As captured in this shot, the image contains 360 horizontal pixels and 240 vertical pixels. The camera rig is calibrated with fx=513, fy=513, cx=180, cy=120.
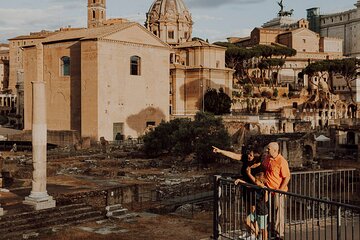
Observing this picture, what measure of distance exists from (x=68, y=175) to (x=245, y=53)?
4695 centimetres

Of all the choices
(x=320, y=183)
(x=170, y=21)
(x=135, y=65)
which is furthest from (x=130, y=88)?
(x=320, y=183)

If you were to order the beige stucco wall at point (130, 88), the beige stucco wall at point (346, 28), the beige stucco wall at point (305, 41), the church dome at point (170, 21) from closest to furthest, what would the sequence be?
the beige stucco wall at point (130, 88) → the church dome at point (170, 21) → the beige stucco wall at point (305, 41) → the beige stucco wall at point (346, 28)

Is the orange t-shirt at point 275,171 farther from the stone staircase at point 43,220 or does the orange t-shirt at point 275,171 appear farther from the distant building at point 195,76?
the distant building at point 195,76

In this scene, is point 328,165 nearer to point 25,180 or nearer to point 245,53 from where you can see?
point 25,180

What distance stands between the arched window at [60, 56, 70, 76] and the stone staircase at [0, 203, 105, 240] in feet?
94.0

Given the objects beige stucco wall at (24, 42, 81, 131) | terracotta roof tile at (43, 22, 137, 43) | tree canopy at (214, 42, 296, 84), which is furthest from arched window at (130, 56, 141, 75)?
tree canopy at (214, 42, 296, 84)

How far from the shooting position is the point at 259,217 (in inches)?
285

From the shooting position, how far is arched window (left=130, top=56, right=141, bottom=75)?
4116 centimetres

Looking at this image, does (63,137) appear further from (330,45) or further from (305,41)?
(330,45)

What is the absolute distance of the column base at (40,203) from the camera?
42.3 ft

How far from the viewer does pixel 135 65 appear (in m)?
41.5

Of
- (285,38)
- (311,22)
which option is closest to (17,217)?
(285,38)

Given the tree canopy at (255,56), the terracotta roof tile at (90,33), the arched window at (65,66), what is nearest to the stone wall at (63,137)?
the arched window at (65,66)

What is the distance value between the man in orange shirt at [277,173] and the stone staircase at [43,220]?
20.9 ft
